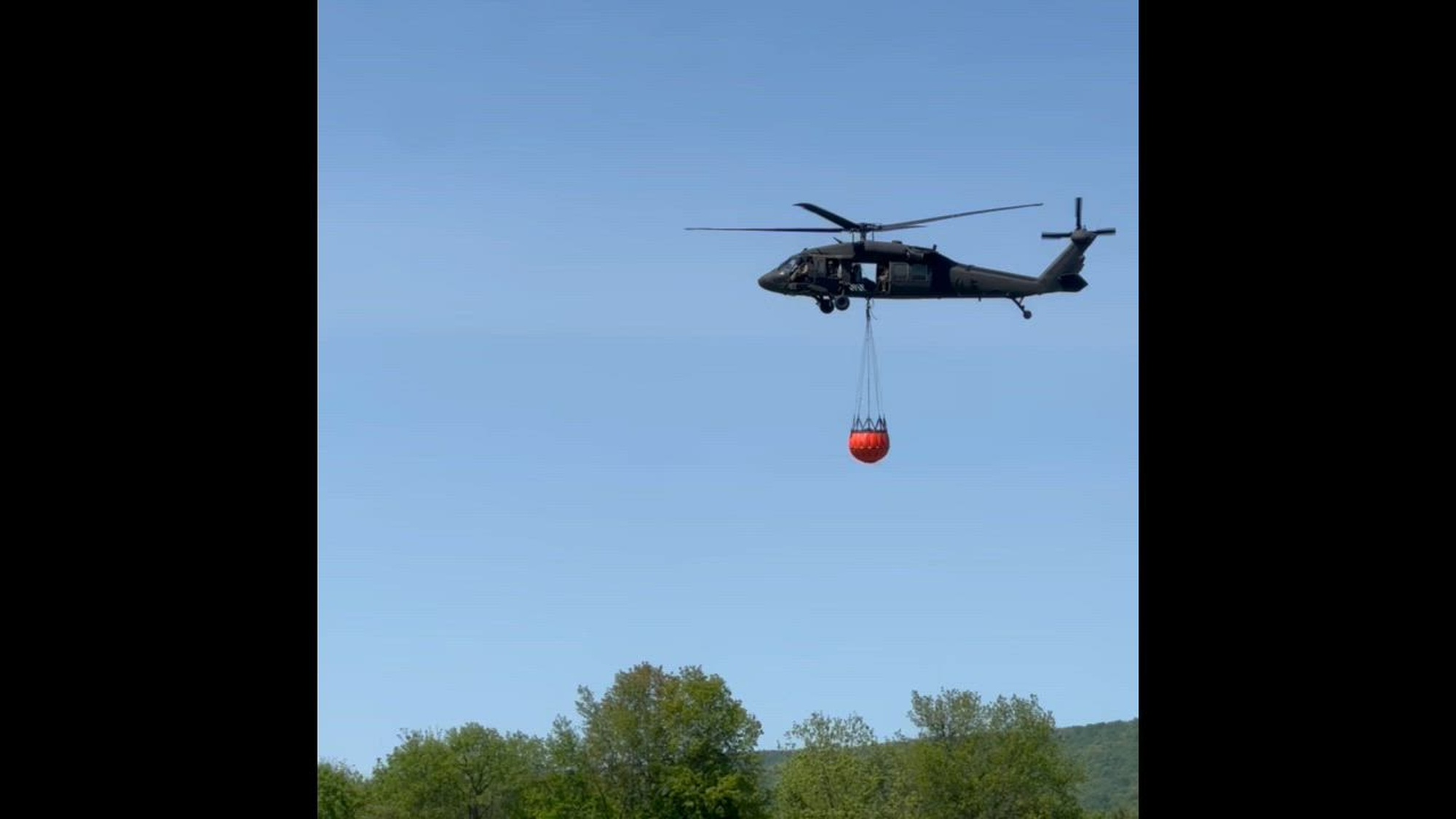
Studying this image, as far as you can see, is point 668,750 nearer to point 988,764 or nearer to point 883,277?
point 988,764

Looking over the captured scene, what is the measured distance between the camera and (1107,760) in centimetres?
9862

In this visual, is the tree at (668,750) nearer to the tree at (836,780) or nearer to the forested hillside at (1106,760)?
the tree at (836,780)

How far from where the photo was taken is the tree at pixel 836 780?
178 feet

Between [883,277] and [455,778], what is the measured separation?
102 feet

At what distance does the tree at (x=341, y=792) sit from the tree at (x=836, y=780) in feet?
38.9

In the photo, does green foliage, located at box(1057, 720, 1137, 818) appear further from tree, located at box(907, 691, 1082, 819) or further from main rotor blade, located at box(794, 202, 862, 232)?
main rotor blade, located at box(794, 202, 862, 232)

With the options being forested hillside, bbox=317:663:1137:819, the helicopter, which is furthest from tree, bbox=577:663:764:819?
the helicopter

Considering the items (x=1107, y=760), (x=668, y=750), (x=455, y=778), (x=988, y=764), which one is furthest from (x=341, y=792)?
(x=1107, y=760)

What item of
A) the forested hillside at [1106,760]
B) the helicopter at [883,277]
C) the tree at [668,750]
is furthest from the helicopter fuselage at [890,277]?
the forested hillside at [1106,760]
